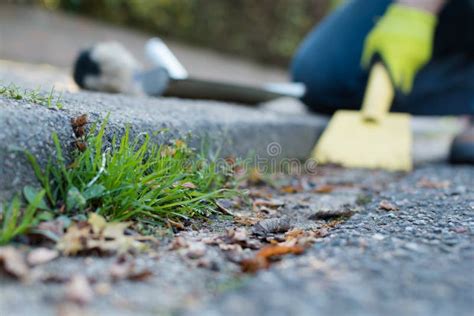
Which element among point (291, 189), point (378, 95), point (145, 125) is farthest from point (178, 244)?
point (378, 95)

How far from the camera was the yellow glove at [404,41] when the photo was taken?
99.2 inches

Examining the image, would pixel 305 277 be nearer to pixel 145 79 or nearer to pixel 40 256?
pixel 40 256

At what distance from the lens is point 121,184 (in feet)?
3.43

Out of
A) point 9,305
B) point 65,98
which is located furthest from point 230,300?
point 65,98

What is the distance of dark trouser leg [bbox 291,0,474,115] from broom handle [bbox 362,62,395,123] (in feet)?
0.36

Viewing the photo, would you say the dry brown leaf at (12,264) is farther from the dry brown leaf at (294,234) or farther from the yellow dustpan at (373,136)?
the yellow dustpan at (373,136)

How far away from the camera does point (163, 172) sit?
3.74ft

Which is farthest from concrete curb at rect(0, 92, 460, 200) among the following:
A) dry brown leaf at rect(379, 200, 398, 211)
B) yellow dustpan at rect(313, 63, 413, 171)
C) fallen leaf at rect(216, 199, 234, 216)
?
dry brown leaf at rect(379, 200, 398, 211)

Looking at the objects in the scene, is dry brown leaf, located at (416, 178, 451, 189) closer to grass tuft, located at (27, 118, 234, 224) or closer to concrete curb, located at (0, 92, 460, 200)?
concrete curb, located at (0, 92, 460, 200)

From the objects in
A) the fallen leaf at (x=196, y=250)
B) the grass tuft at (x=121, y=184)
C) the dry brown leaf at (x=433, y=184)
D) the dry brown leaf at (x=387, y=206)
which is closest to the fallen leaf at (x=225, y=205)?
the grass tuft at (x=121, y=184)

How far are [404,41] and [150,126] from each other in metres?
1.66

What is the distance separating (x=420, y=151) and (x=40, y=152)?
9.02 feet

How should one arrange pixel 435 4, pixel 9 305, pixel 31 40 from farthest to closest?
1. pixel 31 40
2. pixel 435 4
3. pixel 9 305

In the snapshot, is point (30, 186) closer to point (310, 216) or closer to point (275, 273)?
point (275, 273)
